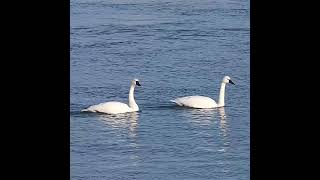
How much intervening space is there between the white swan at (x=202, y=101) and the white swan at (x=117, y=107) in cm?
29

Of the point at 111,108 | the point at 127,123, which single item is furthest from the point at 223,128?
the point at 111,108

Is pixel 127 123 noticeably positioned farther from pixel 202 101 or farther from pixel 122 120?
pixel 202 101

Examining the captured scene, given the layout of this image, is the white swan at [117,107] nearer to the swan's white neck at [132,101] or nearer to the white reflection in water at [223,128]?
the swan's white neck at [132,101]

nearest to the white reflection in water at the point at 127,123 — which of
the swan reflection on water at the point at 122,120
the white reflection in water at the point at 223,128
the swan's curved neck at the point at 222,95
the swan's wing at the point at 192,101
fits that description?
the swan reflection on water at the point at 122,120

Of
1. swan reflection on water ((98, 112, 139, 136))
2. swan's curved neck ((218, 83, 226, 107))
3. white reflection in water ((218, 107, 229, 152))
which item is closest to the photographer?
white reflection in water ((218, 107, 229, 152))

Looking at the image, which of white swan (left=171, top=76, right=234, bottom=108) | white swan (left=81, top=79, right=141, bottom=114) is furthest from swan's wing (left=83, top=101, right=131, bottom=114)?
white swan (left=171, top=76, right=234, bottom=108)

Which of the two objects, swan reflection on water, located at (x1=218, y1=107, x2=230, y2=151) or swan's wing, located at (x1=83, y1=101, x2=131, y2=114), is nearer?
swan reflection on water, located at (x1=218, y1=107, x2=230, y2=151)

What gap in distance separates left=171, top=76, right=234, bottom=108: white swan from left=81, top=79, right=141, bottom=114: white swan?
29cm

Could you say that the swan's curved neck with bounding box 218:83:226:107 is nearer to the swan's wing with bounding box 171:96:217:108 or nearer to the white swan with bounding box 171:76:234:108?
the white swan with bounding box 171:76:234:108

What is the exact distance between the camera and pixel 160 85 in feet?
22.3

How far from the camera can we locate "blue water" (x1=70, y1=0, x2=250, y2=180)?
4871mm

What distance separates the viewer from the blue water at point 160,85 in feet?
16.0
